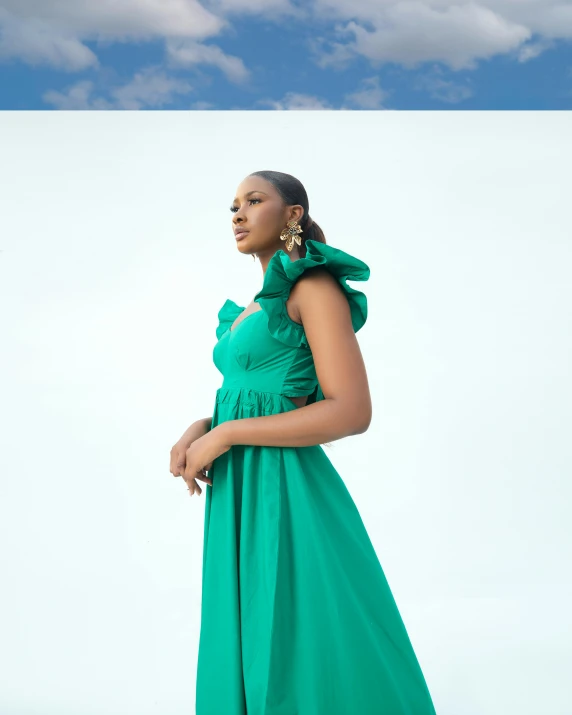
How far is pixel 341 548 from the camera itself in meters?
1.77

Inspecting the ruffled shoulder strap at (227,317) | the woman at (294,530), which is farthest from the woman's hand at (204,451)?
the ruffled shoulder strap at (227,317)

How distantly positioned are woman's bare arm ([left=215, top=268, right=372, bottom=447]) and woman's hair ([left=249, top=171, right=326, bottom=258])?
23 centimetres

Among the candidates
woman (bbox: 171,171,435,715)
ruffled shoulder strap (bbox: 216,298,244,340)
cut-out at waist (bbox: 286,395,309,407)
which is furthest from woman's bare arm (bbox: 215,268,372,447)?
ruffled shoulder strap (bbox: 216,298,244,340)

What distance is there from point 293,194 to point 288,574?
0.75m

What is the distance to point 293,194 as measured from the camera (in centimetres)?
191

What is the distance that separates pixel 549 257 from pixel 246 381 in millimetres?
3409

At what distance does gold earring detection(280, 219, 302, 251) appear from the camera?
1883mm

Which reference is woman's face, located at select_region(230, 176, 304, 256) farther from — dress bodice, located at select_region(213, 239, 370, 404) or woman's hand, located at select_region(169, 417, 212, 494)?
woman's hand, located at select_region(169, 417, 212, 494)

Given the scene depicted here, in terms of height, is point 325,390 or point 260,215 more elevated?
point 260,215

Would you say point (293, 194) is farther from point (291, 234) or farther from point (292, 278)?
point (292, 278)

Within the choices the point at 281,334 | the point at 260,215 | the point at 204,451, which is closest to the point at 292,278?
the point at 281,334

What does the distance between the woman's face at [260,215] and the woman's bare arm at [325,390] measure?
0.20m

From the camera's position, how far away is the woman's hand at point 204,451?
5.67 ft

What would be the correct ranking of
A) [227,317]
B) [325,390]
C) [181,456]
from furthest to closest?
[227,317], [181,456], [325,390]
